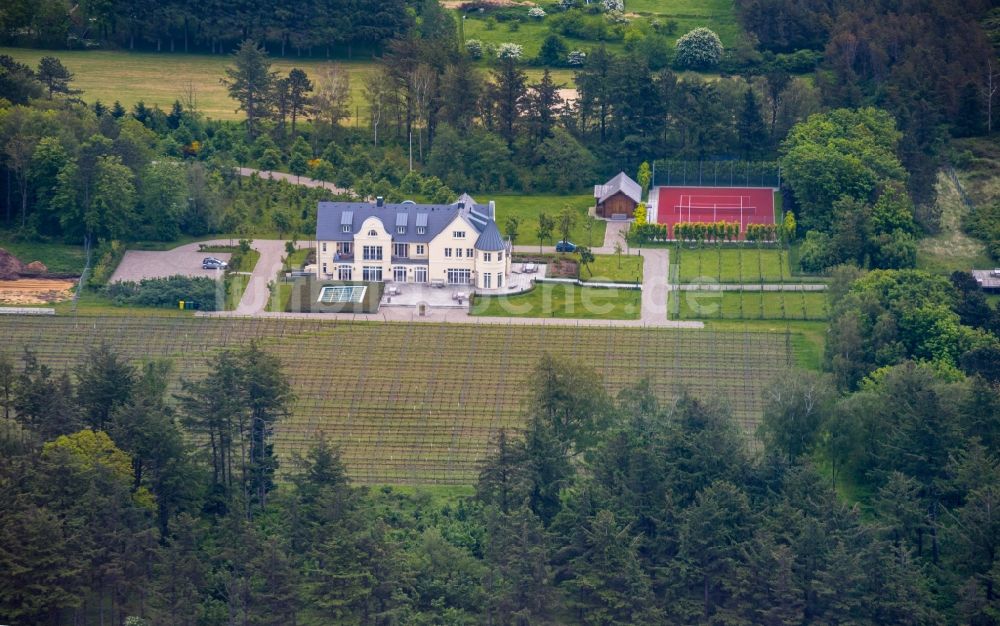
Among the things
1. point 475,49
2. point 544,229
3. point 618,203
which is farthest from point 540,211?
point 475,49

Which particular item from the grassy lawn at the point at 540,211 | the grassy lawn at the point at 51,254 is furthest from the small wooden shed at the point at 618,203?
the grassy lawn at the point at 51,254

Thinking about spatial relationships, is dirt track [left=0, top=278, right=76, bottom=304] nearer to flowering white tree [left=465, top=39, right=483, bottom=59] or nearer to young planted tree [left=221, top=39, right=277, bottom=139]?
young planted tree [left=221, top=39, right=277, bottom=139]

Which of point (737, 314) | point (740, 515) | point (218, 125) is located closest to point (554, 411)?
point (740, 515)

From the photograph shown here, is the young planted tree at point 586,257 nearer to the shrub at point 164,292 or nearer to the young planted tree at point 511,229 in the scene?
the young planted tree at point 511,229

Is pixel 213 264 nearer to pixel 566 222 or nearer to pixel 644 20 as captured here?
pixel 566 222

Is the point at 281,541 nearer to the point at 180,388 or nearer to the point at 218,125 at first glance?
the point at 180,388

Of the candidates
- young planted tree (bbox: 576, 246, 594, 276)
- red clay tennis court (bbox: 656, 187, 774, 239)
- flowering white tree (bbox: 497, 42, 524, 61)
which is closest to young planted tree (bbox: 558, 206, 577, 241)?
young planted tree (bbox: 576, 246, 594, 276)

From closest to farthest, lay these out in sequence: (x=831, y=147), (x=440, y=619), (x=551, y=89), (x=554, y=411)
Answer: (x=440, y=619), (x=554, y=411), (x=831, y=147), (x=551, y=89)
